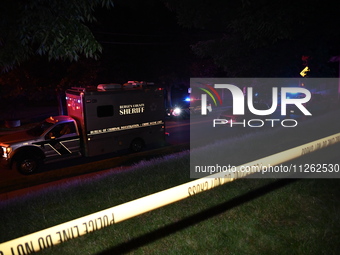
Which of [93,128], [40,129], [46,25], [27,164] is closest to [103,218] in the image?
[46,25]

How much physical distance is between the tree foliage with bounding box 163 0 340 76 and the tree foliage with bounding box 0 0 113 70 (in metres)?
5.54

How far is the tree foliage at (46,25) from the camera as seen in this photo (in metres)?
5.45

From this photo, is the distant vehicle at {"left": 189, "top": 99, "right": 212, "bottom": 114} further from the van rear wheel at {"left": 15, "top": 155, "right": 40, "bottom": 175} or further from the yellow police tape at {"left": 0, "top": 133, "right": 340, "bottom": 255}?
the yellow police tape at {"left": 0, "top": 133, "right": 340, "bottom": 255}

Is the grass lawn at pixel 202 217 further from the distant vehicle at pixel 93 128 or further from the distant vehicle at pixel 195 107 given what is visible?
the distant vehicle at pixel 195 107

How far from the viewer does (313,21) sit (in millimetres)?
11250

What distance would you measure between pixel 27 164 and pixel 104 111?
3288 mm

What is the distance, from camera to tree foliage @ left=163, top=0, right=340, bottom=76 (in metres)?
8.91

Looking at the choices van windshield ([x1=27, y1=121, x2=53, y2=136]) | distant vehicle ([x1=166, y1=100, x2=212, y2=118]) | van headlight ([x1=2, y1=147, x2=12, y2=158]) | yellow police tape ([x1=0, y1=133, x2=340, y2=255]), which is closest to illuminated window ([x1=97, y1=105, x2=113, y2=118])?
van windshield ([x1=27, y1=121, x2=53, y2=136])

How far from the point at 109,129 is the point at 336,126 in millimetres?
9719

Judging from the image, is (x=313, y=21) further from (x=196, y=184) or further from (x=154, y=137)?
(x=196, y=184)

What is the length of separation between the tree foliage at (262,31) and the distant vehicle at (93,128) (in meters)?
3.72

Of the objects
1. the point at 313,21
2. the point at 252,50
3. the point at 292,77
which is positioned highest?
the point at 313,21

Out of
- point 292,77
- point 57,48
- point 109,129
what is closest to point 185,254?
point 57,48

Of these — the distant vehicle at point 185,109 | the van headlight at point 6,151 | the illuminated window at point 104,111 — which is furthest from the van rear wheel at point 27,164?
the distant vehicle at point 185,109
